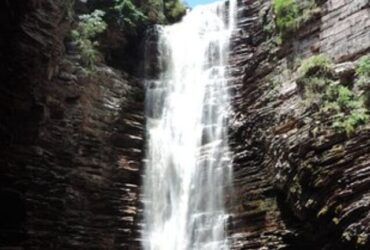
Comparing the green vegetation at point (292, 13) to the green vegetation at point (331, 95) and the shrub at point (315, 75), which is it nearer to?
the green vegetation at point (331, 95)

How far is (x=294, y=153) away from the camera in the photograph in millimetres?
13055

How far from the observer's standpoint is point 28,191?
13852mm

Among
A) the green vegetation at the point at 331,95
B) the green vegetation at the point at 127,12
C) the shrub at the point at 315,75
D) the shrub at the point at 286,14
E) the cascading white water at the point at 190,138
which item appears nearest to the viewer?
the green vegetation at the point at 331,95

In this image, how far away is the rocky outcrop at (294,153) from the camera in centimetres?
1179

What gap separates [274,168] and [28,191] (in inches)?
235

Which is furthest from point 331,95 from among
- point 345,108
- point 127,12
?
point 127,12

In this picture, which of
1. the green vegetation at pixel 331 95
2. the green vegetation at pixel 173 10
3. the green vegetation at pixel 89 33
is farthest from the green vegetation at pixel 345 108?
the green vegetation at pixel 173 10

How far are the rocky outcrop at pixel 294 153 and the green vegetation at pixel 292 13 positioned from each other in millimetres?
215

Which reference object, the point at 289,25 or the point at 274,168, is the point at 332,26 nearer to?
the point at 289,25

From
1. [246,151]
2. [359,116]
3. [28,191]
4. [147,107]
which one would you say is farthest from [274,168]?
[28,191]

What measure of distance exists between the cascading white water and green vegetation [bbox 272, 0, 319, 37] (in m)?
2.44

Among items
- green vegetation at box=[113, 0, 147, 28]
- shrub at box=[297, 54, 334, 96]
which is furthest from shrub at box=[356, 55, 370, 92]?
green vegetation at box=[113, 0, 147, 28]

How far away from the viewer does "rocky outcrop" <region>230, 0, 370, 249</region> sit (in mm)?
11789

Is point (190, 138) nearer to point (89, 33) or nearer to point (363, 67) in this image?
point (89, 33)
